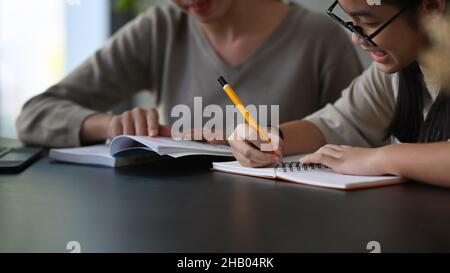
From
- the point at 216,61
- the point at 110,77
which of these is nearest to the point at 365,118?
the point at 216,61

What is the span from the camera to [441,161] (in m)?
0.75

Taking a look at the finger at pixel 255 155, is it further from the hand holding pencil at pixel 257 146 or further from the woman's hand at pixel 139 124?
the woman's hand at pixel 139 124

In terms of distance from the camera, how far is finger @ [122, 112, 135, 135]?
1.17m

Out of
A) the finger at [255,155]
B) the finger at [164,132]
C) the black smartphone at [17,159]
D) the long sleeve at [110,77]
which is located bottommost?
the black smartphone at [17,159]

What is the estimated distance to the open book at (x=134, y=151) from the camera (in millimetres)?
968

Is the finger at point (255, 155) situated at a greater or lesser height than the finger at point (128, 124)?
lesser

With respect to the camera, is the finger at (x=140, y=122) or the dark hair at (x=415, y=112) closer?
the dark hair at (x=415, y=112)

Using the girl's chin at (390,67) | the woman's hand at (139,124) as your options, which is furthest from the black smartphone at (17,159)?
the girl's chin at (390,67)

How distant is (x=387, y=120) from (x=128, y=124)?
0.48 meters

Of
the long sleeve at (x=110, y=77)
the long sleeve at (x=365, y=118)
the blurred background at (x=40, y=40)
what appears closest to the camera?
the long sleeve at (x=365, y=118)

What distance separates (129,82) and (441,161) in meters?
1.05

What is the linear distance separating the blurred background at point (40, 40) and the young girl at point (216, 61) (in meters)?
0.69

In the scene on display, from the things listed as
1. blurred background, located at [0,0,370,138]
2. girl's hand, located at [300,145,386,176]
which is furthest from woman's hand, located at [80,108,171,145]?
blurred background, located at [0,0,370,138]

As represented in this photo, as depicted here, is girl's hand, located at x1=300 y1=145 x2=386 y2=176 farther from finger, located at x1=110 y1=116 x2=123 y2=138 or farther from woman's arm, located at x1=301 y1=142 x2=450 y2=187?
finger, located at x1=110 y1=116 x2=123 y2=138
